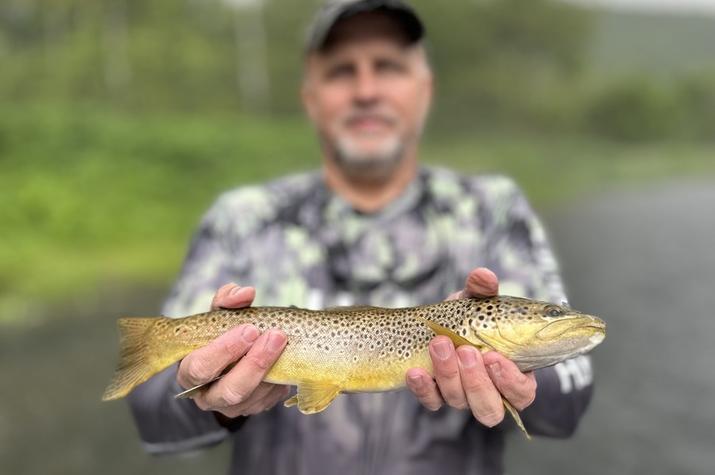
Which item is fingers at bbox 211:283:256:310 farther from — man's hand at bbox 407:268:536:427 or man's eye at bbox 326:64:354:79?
man's eye at bbox 326:64:354:79

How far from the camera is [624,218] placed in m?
23.2

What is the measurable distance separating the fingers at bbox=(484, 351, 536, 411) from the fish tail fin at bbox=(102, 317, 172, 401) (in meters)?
1.13

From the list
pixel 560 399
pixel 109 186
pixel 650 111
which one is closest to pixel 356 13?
pixel 560 399

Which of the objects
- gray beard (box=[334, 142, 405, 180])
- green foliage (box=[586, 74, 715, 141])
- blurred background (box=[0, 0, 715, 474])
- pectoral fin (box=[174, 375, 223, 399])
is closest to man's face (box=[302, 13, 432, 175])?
gray beard (box=[334, 142, 405, 180])

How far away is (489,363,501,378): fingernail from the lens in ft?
7.50

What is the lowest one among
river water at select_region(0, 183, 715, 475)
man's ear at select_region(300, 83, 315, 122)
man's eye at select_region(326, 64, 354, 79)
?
river water at select_region(0, 183, 715, 475)

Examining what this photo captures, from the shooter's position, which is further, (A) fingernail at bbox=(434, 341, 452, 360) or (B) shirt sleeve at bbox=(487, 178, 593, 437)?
(B) shirt sleeve at bbox=(487, 178, 593, 437)

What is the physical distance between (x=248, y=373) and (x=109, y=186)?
53.7ft

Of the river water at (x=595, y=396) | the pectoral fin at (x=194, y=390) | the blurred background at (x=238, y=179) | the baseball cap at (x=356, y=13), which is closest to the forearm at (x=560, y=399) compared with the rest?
the pectoral fin at (x=194, y=390)

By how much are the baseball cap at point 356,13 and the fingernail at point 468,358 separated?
5.37 ft

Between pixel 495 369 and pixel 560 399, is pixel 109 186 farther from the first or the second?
pixel 495 369

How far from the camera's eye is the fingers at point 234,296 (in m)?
2.50

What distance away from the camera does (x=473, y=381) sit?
228 cm

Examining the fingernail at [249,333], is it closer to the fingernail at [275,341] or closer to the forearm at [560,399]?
the fingernail at [275,341]
